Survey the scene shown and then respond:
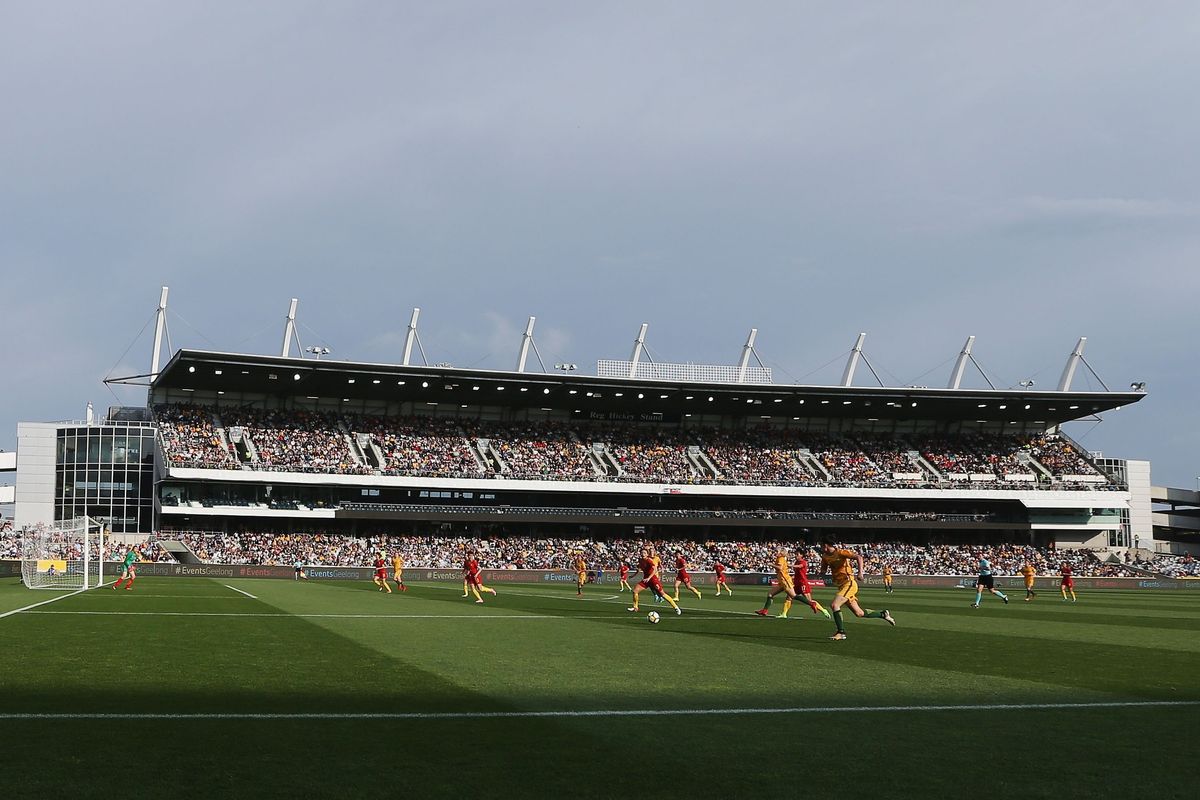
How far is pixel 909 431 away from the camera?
3937 inches

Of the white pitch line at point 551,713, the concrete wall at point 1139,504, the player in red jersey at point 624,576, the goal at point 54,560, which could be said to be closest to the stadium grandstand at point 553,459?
the concrete wall at point 1139,504

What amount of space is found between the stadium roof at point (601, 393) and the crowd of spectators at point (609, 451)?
6.70 ft

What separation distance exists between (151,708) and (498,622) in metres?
14.6

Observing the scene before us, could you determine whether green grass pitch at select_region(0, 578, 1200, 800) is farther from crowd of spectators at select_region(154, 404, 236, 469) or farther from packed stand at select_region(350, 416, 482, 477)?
packed stand at select_region(350, 416, 482, 477)

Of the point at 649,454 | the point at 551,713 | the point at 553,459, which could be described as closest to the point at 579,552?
the point at 553,459

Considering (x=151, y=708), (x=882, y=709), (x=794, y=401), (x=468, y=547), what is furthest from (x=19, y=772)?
(x=794, y=401)

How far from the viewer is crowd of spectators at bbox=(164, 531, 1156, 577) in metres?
75.4

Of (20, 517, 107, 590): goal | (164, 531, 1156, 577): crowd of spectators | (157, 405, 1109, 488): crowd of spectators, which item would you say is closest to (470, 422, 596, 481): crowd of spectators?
(157, 405, 1109, 488): crowd of spectators

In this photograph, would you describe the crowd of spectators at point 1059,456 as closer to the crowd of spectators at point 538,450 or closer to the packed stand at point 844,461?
the packed stand at point 844,461

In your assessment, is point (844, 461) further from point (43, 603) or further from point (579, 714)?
point (579, 714)

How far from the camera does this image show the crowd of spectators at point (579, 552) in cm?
7544

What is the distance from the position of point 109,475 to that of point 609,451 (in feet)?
135

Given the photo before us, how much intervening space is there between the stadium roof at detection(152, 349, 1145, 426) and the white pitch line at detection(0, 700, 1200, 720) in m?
71.0

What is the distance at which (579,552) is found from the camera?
264 feet
